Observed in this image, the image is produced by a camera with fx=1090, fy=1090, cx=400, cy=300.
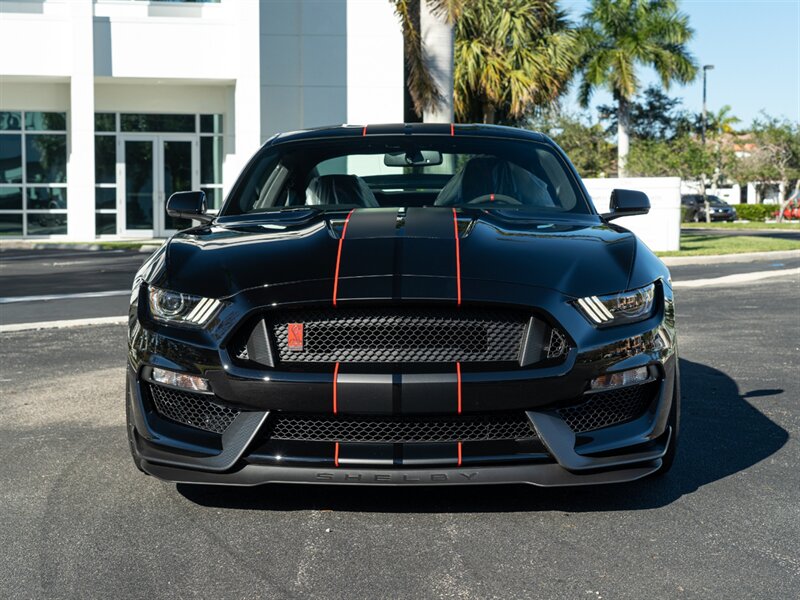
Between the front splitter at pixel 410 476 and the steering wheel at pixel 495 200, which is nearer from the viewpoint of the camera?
the front splitter at pixel 410 476

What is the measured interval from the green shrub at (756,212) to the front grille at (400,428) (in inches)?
2372

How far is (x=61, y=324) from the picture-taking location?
998 centimetres

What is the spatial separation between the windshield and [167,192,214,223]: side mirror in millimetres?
136

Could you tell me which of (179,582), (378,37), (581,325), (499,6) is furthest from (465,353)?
(499,6)

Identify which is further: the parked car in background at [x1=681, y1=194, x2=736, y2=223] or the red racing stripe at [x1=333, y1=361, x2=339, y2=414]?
the parked car in background at [x1=681, y1=194, x2=736, y2=223]

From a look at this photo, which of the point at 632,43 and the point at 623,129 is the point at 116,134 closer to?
the point at 632,43

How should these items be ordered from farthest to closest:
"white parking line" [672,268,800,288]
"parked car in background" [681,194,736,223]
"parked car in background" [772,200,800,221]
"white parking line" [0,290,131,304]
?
"parked car in background" [772,200,800,221]
"parked car in background" [681,194,736,223]
"white parking line" [672,268,800,288]
"white parking line" [0,290,131,304]

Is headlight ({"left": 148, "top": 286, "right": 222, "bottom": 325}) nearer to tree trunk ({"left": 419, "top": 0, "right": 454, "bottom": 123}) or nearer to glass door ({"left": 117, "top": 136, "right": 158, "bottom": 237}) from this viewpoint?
tree trunk ({"left": 419, "top": 0, "right": 454, "bottom": 123})

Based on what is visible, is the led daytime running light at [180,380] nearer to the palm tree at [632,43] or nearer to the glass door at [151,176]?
the glass door at [151,176]

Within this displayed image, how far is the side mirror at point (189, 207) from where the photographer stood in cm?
528

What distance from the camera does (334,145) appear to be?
5605mm

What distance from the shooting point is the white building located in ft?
86.1

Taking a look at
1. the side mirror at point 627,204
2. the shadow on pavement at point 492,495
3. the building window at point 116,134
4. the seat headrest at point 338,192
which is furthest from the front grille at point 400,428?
the building window at point 116,134

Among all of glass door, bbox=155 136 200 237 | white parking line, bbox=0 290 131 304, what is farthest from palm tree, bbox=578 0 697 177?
white parking line, bbox=0 290 131 304
